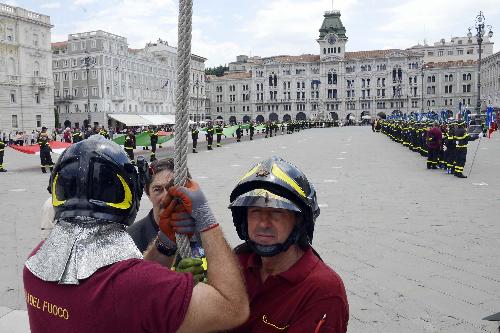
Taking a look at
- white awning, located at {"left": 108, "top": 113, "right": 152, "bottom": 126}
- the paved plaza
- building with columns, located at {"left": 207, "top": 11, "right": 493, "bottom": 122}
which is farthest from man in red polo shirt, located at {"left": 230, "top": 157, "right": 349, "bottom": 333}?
building with columns, located at {"left": 207, "top": 11, "right": 493, "bottom": 122}

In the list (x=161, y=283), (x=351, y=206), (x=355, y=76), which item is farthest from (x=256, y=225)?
(x=355, y=76)

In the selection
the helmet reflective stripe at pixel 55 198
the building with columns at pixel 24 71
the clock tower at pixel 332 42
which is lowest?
the helmet reflective stripe at pixel 55 198

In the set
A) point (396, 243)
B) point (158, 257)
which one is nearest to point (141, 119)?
point (396, 243)

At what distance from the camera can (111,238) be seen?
157cm

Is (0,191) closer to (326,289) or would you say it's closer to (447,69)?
(326,289)

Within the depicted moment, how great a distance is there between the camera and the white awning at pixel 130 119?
66556 millimetres

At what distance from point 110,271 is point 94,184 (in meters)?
0.33

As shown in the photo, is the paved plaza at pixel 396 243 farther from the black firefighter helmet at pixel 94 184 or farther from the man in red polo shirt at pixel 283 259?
the black firefighter helmet at pixel 94 184

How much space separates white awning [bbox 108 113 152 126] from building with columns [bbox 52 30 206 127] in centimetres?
43

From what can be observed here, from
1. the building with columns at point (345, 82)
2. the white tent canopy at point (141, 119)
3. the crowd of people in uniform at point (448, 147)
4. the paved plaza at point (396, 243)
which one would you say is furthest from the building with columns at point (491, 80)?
the paved plaza at point (396, 243)

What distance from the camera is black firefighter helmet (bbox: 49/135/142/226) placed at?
5.30 ft

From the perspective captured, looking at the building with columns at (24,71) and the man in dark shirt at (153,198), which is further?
the building with columns at (24,71)

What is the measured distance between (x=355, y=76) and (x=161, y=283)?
105 metres

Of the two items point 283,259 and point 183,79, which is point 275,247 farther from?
point 183,79
